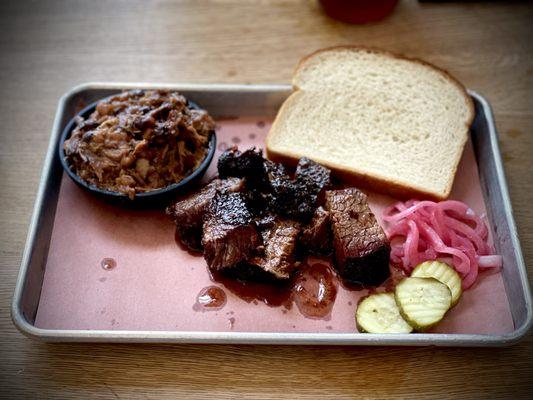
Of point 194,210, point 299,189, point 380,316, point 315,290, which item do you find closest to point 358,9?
point 299,189

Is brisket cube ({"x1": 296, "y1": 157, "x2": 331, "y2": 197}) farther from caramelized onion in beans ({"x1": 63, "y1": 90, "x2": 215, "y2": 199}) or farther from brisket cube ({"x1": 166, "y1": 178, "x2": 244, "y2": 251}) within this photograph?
caramelized onion in beans ({"x1": 63, "y1": 90, "x2": 215, "y2": 199})

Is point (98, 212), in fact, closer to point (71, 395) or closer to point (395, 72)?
point (71, 395)

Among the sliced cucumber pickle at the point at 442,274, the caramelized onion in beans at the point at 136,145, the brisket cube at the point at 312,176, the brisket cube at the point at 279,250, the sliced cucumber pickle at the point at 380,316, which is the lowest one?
the sliced cucumber pickle at the point at 380,316

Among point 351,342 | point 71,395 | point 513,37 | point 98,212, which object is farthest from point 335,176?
point 513,37

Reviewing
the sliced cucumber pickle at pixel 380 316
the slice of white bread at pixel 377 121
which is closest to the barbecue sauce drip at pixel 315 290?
the sliced cucumber pickle at pixel 380 316

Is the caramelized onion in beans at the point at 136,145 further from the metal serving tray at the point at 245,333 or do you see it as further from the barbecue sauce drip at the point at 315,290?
the barbecue sauce drip at the point at 315,290

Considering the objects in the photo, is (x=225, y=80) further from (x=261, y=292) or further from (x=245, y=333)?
(x=245, y=333)

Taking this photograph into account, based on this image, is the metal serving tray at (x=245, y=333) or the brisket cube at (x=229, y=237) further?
the brisket cube at (x=229, y=237)
